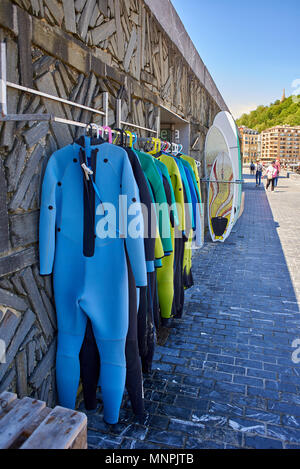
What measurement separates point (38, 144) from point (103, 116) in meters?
0.84

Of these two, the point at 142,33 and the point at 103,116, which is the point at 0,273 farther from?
the point at 142,33

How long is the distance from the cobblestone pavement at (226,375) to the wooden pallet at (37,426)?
804 mm

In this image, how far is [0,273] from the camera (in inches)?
66.2

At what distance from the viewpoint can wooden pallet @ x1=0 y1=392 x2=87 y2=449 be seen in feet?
4.26

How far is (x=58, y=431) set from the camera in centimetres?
134

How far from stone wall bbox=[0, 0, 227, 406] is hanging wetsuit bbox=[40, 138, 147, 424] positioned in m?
0.12

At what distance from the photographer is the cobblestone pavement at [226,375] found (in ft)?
7.16

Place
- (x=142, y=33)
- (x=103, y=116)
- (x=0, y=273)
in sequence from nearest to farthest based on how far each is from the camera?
1. (x=0, y=273)
2. (x=103, y=116)
3. (x=142, y=33)

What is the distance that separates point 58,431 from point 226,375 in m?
1.80

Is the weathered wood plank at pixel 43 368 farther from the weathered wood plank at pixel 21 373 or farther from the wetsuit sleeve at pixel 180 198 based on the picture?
the wetsuit sleeve at pixel 180 198

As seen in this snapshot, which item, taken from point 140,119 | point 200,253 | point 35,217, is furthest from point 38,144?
point 200,253

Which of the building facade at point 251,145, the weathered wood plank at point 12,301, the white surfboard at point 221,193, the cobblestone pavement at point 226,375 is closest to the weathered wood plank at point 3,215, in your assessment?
the weathered wood plank at point 12,301

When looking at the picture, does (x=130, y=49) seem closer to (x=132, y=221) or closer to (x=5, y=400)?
(x=132, y=221)

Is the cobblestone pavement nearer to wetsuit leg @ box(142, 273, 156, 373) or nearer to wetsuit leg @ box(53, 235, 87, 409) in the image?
wetsuit leg @ box(142, 273, 156, 373)
